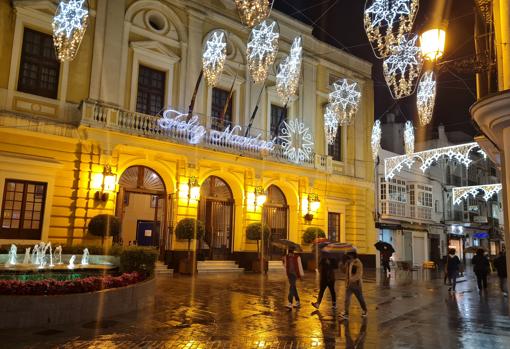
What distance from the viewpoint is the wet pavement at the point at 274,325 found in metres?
7.38

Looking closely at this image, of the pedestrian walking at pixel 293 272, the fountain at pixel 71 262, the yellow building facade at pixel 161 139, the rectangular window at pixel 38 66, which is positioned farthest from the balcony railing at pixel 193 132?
the pedestrian walking at pixel 293 272

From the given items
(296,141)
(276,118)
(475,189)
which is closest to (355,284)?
A: (296,141)

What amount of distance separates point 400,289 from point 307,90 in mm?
13134

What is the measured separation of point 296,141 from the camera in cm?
2462

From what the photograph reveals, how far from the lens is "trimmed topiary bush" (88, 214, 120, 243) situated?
1598 centimetres

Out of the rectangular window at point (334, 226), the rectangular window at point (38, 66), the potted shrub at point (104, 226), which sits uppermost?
the rectangular window at point (38, 66)

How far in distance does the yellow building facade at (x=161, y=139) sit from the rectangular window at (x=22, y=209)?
36mm

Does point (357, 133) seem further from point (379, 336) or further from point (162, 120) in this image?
point (379, 336)

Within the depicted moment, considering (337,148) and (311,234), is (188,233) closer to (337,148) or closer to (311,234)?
(311,234)

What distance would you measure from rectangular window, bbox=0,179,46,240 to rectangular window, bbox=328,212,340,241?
52.5 ft

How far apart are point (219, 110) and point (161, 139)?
15.9 ft

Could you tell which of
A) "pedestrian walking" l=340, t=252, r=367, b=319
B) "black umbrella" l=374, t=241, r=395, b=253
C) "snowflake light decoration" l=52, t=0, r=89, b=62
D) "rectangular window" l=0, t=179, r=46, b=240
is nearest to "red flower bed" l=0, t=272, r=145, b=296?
"pedestrian walking" l=340, t=252, r=367, b=319

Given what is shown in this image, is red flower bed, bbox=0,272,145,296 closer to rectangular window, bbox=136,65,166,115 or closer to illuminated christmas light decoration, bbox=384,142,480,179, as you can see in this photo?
rectangular window, bbox=136,65,166,115

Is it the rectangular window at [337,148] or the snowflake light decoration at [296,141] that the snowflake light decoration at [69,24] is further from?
the rectangular window at [337,148]
